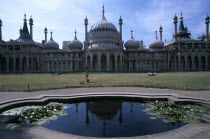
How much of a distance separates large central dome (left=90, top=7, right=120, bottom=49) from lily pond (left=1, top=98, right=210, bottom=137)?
180ft

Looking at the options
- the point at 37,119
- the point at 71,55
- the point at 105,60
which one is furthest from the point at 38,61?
the point at 37,119

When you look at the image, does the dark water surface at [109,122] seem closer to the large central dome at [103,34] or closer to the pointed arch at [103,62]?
the pointed arch at [103,62]

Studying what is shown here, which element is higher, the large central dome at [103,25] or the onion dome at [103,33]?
the large central dome at [103,25]

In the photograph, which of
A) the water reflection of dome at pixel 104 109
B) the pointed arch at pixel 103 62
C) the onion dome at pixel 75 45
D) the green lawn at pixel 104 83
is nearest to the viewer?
the water reflection of dome at pixel 104 109

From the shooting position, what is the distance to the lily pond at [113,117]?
23.5 feet

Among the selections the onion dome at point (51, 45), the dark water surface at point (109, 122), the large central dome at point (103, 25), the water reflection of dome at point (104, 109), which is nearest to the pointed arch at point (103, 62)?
the large central dome at point (103, 25)

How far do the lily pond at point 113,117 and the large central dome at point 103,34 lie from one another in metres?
54.8

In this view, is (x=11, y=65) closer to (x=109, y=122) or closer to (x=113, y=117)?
(x=113, y=117)

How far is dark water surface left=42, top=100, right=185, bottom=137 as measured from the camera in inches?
276

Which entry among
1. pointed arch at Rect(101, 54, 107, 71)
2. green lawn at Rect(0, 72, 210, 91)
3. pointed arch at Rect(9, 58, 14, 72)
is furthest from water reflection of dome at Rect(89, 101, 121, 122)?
pointed arch at Rect(9, 58, 14, 72)

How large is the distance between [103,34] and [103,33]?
0.47 metres

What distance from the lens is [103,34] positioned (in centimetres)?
6525

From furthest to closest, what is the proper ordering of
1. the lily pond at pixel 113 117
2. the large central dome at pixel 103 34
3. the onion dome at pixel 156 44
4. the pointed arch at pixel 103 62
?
the onion dome at pixel 156 44, the large central dome at pixel 103 34, the pointed arch at pixel 103 62, the lily pond at pixel 113 117

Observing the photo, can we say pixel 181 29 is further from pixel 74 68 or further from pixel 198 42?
pixel 74 68
